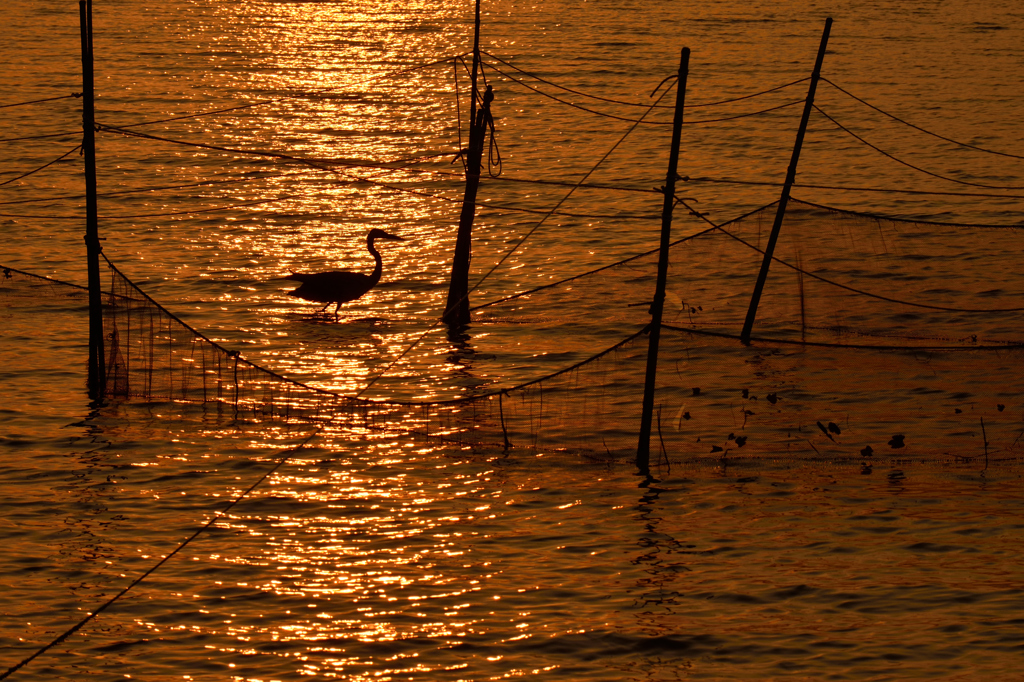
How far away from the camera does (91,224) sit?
20125 millimetres

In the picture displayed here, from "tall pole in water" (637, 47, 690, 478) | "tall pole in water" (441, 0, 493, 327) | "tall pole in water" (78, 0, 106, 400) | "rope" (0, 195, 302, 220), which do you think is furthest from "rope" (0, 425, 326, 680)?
"rope" (0, 195, 302, 220)

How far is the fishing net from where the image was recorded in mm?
18344

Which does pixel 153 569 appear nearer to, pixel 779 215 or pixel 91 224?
pixel 91 224

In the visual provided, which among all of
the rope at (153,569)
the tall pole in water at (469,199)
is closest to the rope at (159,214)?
the tall pole in water at (469,199)

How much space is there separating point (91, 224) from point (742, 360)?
1019 centimetres

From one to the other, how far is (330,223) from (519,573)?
→ 1984 centimetres

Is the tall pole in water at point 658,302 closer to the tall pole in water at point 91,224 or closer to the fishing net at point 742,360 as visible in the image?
the fishing net at point 742,360

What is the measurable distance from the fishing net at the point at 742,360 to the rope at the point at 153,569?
2.73ft

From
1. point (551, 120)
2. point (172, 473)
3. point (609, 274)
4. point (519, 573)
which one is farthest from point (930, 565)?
point (551, 120)

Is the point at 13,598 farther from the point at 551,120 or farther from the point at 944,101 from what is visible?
the point at 944,101

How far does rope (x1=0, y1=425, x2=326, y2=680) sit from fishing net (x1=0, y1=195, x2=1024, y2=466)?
2.73ft

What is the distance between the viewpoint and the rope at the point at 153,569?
43.3 ft

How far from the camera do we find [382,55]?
59656 millimetres

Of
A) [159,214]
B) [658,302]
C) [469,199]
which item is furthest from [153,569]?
[159,214]
